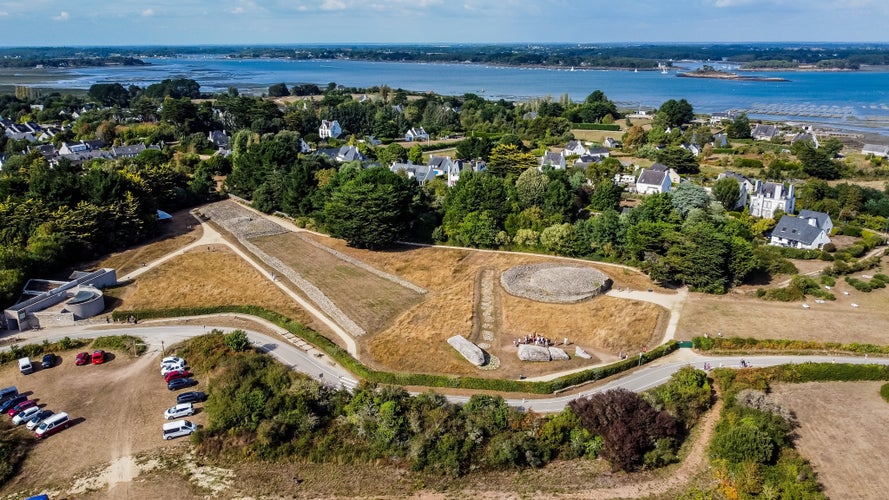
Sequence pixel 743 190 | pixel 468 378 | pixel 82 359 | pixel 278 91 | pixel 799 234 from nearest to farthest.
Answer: pixel 468 378 → pixel 82 359 → pixel 799 234 → pixel 743 190 → pixel 278 91

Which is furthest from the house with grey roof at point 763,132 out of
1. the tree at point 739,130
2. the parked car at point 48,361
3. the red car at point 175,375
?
the parked car at point 48,361

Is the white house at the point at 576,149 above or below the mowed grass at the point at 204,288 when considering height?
above

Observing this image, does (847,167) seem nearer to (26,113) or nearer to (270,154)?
(270,154)

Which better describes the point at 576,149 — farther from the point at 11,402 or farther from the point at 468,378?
the point at 11,402

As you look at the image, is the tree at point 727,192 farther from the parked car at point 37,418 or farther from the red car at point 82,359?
the parked car at point 37,418

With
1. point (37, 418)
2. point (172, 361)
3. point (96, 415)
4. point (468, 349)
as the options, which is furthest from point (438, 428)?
point (37, 418)

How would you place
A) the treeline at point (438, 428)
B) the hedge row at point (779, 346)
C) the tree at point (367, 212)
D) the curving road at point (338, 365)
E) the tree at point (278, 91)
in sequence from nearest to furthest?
the treeline at point (438, 428), the curving road at point (338, 365), the hedge row at point (779, 346), the tree at point (367, 212), the tree at point (278, 91)
